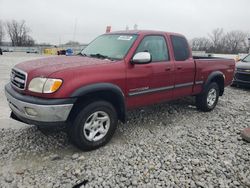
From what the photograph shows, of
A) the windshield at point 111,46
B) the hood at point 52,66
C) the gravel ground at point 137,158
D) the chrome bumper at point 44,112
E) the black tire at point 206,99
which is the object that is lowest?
the gravel ground at point 137,158

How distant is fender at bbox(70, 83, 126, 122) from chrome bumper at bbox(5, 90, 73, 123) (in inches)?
8.4

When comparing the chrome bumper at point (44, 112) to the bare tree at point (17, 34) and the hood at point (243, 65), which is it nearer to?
the hood at point (243, 65)

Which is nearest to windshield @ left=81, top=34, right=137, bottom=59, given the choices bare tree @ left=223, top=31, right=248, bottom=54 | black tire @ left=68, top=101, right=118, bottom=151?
black tire @ left=68, top=101, right=118, bottom=151

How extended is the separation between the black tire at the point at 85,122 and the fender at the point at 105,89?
17cm

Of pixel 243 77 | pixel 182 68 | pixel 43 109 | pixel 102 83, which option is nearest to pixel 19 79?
pixel 43 109

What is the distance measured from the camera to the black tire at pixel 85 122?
3373 millimetres

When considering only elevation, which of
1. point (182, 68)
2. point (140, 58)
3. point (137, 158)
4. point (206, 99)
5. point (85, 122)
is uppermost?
point (140, 58)

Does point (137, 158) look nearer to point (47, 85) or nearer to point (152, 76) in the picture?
point (152, 76)

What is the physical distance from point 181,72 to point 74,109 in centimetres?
250

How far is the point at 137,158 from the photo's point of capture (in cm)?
351

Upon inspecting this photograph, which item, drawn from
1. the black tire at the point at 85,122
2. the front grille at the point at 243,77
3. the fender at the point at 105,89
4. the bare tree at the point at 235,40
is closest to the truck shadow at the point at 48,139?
the black tire at the point at 85,122

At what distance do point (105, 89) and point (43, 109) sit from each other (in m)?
0.94

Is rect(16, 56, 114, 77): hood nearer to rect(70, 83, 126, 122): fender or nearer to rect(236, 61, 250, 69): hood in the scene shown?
rect(70, 83, 126, 122): fender

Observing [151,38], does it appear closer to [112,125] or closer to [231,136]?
[112,125]
